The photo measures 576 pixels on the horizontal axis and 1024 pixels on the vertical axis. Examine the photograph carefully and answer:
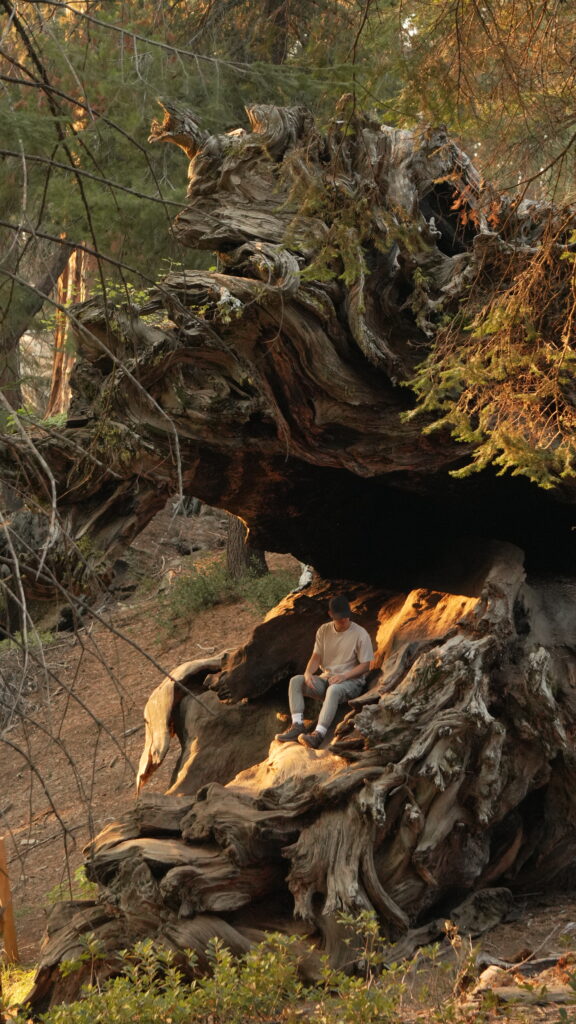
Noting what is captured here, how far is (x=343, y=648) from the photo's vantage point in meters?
8.25

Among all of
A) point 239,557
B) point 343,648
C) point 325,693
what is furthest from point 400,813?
point 239,557

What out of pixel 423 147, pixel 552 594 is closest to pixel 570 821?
pixel 552 594

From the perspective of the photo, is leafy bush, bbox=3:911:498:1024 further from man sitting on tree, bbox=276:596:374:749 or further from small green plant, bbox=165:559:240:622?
small green plant, bbox=165:559:240:622

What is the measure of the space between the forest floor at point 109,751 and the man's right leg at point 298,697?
1387 millimetres

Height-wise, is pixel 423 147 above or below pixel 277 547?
above

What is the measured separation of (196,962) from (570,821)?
342cm

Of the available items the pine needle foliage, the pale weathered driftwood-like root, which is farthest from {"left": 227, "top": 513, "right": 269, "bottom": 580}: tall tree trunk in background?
the pine needle foliage

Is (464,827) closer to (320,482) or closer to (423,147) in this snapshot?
(320,482)

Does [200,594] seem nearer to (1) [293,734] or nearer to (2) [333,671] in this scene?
(2) [333,671]

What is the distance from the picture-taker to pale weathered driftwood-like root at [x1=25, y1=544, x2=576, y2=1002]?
6.82 m

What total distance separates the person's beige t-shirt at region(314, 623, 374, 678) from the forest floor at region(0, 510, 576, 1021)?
5.12ft

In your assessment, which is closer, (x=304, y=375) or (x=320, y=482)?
(x=304, y=375)

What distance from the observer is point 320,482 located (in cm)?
908

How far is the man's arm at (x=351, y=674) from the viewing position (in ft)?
26.4
